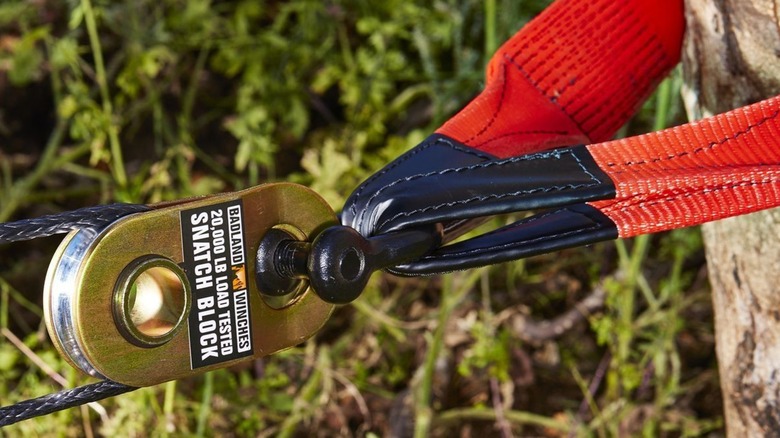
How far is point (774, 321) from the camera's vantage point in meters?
1.00

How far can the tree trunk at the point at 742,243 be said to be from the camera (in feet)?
2.99

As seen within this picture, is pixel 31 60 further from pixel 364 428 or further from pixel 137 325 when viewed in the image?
pixel 137 325

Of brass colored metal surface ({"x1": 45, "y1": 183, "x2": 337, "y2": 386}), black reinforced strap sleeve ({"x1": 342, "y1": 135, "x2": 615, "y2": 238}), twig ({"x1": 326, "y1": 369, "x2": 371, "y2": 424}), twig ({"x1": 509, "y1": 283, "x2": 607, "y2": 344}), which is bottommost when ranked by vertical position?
brass colored metal surface ({"x1": 45, "y1": 183, "x2": 337, "y2": 386})

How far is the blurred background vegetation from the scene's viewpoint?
1.69 meters

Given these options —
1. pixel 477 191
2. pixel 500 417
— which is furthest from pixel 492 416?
pixel 477 191

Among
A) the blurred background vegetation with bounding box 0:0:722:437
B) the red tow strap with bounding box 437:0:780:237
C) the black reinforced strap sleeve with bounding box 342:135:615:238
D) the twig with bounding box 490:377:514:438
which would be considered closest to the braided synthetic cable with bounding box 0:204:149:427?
the black reinforced strap sleeve with bounding box 342:135:615:238

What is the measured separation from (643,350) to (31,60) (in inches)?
57.5

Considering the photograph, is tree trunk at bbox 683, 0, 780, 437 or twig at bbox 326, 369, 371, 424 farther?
twig at bbox 326, 369, 371, 424

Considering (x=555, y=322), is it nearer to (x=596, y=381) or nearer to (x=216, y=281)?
(x=596, y=381)

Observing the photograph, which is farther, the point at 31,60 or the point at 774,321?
the point at 31,60

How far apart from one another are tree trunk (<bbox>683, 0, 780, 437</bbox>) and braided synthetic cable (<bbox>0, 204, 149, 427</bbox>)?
61 cm

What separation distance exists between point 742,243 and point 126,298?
0.67 meters

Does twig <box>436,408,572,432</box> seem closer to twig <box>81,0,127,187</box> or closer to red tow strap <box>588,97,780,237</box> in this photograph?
twig <box>81,0,127,187</box>

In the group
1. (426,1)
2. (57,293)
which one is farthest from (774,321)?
(426,1)
